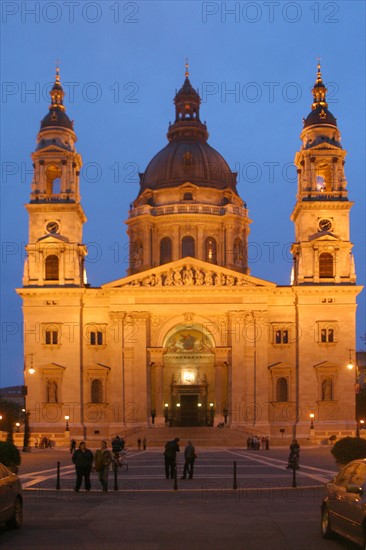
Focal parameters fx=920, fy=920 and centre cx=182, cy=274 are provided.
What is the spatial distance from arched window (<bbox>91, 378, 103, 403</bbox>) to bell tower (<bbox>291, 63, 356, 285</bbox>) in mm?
19450

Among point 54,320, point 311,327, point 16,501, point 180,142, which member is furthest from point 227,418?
point 16,501

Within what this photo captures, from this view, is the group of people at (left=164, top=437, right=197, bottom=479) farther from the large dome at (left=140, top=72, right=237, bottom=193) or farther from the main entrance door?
the large dome at (left=140, top=72, right=237, bottom=193)

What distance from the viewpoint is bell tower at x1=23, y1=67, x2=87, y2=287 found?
263ft

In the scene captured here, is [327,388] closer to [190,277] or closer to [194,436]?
[194,436]

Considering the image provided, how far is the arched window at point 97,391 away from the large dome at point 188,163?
Result: 84.8ft

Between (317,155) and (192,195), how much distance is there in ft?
59.4

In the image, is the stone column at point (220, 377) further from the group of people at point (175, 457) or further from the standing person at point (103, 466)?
the standing person at point (103, 466)

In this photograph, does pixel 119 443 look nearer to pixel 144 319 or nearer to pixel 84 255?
pixel 144 319

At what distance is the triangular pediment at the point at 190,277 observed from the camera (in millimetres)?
79875

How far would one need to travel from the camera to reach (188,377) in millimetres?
84312

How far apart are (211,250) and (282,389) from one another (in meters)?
19.7

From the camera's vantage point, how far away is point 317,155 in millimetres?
82125

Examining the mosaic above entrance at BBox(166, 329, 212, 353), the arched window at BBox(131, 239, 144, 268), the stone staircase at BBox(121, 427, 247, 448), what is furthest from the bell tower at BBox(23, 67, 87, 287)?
the stone staircase at BBox(121, 427, 247, 448)

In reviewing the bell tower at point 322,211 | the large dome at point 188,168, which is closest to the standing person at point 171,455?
the bell tower at point 322,211
